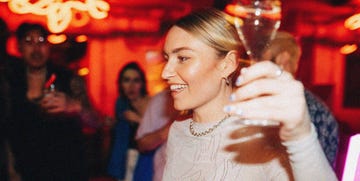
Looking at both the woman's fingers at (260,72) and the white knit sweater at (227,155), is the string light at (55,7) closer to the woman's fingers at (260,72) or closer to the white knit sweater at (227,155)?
the white knit sweater at (227,155)

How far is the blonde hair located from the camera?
6.26ft

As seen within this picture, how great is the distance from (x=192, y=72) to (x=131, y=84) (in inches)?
126

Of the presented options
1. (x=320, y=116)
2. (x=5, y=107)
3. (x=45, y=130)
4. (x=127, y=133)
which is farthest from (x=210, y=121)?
(x=127, y=133)

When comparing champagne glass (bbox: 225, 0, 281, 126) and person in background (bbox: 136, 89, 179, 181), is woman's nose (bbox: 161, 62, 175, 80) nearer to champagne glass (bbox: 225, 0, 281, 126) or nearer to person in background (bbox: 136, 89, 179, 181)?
champagne glass (bbox: 225, 0, 281, 126)

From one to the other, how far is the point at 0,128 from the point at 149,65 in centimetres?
742

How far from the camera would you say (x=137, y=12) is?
33.2 feet

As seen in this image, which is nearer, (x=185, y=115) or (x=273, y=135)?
(x=273, y=135)

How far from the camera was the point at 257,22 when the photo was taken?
119 cm

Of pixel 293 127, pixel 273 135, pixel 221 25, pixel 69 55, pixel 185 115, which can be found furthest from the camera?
pixel 69 55

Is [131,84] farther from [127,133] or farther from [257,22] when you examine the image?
[257,22]

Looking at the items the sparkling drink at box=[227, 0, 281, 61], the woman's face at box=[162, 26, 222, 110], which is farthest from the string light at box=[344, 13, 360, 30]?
the sparkling drink at box=[227, 0, 281, 61]

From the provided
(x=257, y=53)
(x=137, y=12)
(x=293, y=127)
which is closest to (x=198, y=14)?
(x=257, y=53)

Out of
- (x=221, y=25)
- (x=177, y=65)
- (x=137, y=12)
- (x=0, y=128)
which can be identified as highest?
(x=137, y=12)

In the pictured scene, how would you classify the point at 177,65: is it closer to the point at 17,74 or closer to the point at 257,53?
the point at 257,53
